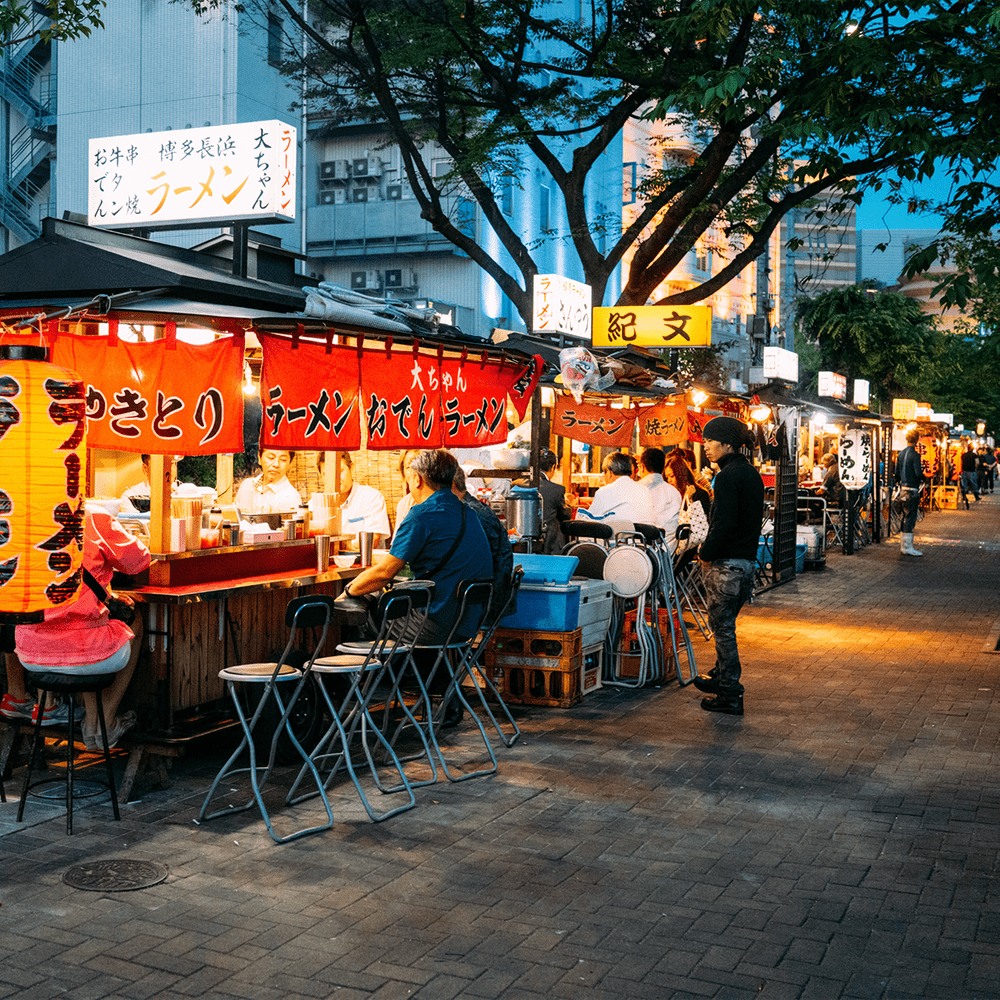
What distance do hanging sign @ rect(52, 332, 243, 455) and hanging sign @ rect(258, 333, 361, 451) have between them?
21.6 inches

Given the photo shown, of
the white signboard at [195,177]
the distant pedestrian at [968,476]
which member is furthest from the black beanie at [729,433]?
the distant pedestrian at [968,476]

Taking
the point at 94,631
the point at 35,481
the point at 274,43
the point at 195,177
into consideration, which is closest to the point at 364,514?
the point at 195,177

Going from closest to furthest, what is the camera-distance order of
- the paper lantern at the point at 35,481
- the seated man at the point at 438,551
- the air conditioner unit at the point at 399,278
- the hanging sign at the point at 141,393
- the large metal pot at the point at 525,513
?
the paper lantern at the point at 35,481
the hanging sign at the point at 141,393
the seated man at the point at 438,551
the large metal pot at the point at 525,513
the air conditioner unit at the point at 399,278

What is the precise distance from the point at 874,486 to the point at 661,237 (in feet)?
40.6

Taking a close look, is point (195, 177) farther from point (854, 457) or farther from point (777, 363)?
point (854, 457)

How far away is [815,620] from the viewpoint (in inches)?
555

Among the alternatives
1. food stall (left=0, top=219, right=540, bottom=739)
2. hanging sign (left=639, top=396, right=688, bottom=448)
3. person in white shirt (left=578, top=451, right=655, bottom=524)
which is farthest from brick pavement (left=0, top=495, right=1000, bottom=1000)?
hanging sign (left=639, top=396, right=688, bottom=448)

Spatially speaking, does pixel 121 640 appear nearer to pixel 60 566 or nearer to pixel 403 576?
pixel 60 566

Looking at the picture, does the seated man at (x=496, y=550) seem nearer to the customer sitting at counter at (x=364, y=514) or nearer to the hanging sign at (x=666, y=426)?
the customer sitting at counter at (x=364, y=514)

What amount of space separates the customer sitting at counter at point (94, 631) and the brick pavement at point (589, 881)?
0.83 m

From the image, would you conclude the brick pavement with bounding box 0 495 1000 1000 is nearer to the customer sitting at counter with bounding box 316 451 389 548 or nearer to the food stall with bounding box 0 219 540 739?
the food stall with bounding box 0 219 540 739

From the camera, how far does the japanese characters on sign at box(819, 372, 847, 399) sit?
3014 centimetres

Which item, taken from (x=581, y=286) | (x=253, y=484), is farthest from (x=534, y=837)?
(x=581, y=286)

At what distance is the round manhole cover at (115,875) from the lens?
5141mm
